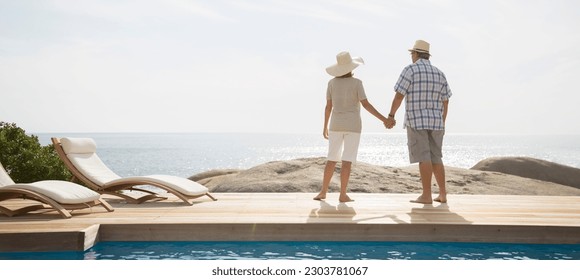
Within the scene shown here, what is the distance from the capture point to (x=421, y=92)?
21.4ft

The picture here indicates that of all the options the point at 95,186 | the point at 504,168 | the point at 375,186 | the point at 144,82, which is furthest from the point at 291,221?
the point at 144,82

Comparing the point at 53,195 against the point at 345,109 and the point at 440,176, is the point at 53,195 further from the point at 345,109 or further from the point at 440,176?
the point at 440,176

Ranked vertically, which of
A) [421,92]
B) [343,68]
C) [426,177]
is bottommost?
[426,177]

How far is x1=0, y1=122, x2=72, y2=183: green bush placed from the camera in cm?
1088

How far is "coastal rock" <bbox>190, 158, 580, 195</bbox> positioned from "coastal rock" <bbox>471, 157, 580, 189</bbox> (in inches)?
125

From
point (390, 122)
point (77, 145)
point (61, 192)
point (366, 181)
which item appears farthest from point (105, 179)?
point (366, 181)

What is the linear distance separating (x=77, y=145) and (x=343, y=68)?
340 centimetres

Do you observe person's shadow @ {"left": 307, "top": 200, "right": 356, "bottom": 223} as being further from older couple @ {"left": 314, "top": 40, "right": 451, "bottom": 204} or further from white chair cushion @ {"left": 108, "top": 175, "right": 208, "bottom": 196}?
white chair cushion @ {"left": 108, "top": 175, "right": 208, "bottom": 196}

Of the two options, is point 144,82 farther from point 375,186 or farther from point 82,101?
point 375,186

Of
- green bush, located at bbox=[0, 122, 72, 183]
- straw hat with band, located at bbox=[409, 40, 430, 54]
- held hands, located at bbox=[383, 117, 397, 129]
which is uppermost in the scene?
straw hat with band, located at bbox=[409, 40, 430, 54]

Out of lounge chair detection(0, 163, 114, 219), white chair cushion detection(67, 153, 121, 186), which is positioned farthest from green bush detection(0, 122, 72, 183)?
lounge chair detection(0, 163, 114, 219)

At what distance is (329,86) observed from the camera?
6875 millimetres

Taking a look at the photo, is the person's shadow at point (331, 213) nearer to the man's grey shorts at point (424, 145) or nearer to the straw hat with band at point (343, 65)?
the man's grey shorts at point (424, 145)

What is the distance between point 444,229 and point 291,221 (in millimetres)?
1329
